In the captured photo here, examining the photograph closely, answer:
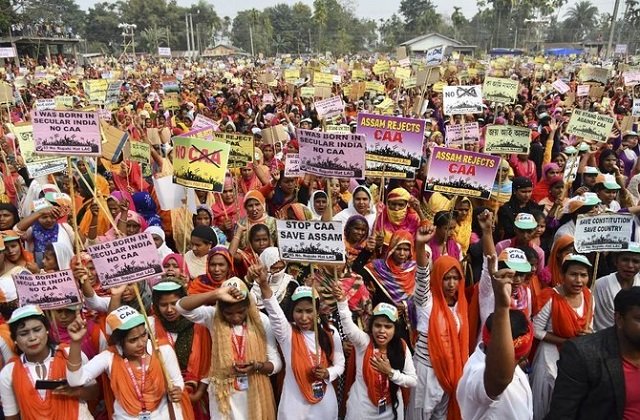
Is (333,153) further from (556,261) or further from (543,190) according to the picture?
(543,190)

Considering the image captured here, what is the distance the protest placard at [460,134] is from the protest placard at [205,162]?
3833 mm

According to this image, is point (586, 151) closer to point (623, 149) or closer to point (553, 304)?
point (623, 149)

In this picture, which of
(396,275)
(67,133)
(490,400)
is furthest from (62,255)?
(490,400)

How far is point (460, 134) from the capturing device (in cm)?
789

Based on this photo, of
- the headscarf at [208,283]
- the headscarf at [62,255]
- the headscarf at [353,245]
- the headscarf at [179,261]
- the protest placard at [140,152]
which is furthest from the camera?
the protest placard at [140,152]

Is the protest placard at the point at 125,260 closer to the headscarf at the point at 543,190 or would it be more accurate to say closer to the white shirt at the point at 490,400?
the white shirt at the point at 490,400

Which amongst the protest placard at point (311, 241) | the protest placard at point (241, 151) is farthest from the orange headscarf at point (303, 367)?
the protest placard at point (241, 151)

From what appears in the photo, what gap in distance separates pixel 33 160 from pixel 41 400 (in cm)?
405

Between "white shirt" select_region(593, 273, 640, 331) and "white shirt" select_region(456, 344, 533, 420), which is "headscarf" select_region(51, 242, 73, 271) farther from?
"white shirt" select_region(593, 273, 640, 331)

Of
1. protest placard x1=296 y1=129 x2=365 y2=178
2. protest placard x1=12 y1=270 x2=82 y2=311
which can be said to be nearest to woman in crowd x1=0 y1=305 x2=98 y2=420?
protest placard x1=12 y1=270 x2=82 y2=311

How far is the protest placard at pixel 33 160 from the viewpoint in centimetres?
594

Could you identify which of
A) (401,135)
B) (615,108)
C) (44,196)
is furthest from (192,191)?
(615,108)

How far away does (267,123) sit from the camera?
1227 centimetres

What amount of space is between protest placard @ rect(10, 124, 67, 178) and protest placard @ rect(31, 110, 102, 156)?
142cm
